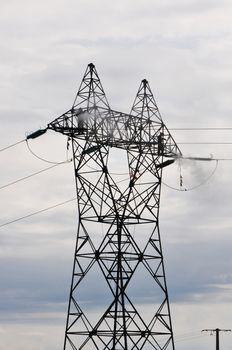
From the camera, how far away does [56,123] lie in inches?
2980

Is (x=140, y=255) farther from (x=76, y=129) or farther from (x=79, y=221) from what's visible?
(x=76, y=129)

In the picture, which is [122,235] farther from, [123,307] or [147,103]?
[147,103]

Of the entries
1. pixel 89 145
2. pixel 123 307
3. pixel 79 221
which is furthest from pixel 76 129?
pixel 123 307

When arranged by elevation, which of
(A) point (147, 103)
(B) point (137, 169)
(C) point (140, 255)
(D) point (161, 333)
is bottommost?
(D) point (161, 333)

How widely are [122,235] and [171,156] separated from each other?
300 inches

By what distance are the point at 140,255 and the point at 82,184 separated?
6.51 metres

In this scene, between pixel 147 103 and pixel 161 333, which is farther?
pixel 147 103

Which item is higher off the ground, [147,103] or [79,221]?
[147,103]

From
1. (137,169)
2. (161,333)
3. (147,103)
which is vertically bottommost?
(161,333)

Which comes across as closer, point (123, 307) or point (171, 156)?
point (123, 307)

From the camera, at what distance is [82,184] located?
75562 millimetres

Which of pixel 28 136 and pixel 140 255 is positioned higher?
pixel 28 136

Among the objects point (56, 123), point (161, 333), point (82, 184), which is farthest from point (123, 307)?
point (56, 123)

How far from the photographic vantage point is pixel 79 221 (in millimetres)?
75688
